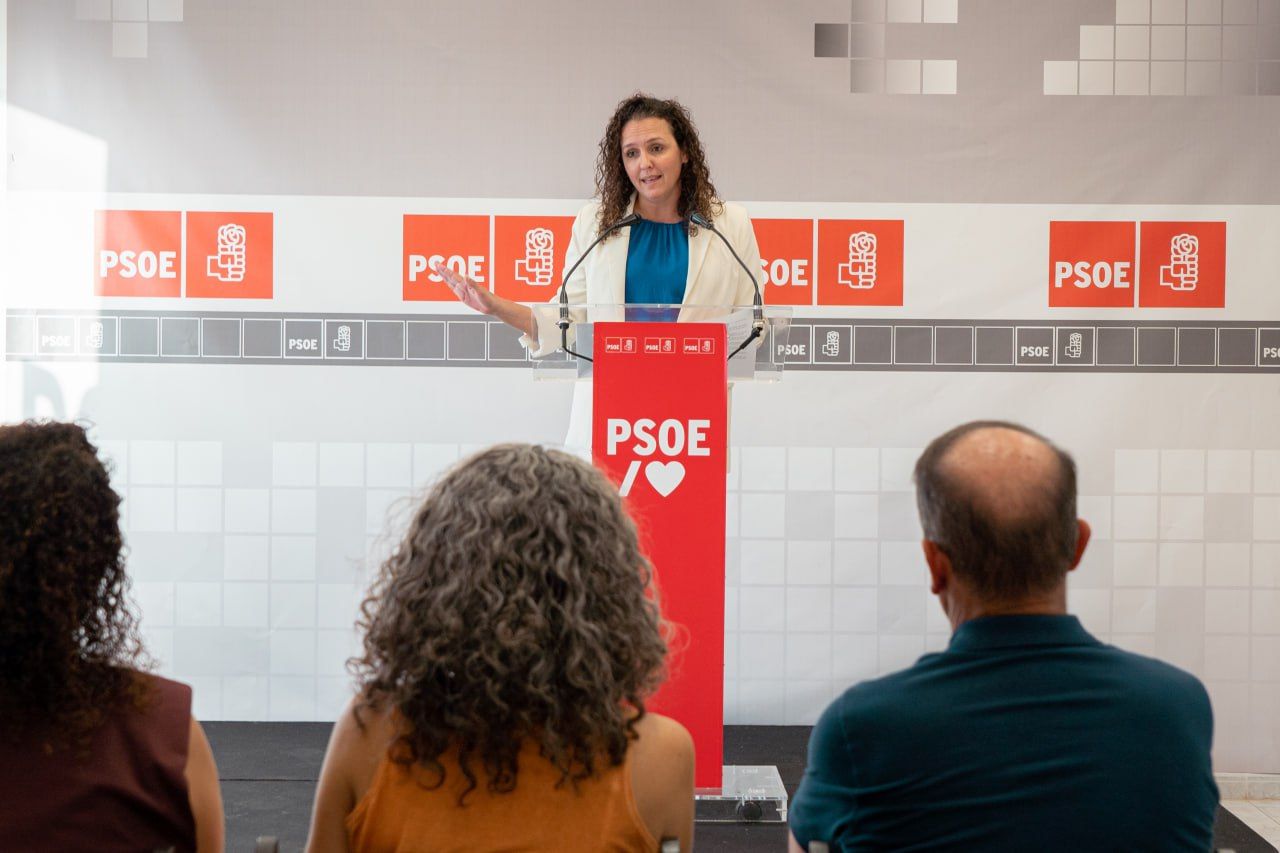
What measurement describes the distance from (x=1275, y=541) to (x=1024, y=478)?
3.16 m

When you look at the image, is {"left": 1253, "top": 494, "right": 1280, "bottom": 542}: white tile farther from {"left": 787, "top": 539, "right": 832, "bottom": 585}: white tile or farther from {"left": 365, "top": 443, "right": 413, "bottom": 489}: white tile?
A: {"left": 365, "top": 443, "right": 413, "bottom": 489}: white tile

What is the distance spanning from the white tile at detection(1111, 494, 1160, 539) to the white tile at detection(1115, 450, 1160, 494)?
34mm

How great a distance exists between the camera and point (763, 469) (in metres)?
3.92

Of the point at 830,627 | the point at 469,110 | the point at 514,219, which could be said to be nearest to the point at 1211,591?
the point at 830,627

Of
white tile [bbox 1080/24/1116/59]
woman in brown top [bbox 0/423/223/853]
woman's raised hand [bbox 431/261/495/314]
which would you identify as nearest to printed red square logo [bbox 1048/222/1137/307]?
white tile [bbox 1080/24/1116/59]

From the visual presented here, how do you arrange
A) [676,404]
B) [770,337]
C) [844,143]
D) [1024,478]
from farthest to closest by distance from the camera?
1. [844,143]
2. [770,337]
3. [676,404]
4. [1024,478]

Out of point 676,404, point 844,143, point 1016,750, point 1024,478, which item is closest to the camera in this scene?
point 1016,750

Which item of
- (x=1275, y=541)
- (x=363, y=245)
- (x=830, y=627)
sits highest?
(x=363, y=245)

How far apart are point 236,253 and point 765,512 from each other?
2.01m

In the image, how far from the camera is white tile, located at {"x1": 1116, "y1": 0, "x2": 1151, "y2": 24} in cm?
381

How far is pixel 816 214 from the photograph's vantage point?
3893 millimetres

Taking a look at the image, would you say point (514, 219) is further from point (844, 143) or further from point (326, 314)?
point (844, 143)

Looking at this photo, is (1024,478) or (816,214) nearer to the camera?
(1024,478)

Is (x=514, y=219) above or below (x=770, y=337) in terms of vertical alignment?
above
